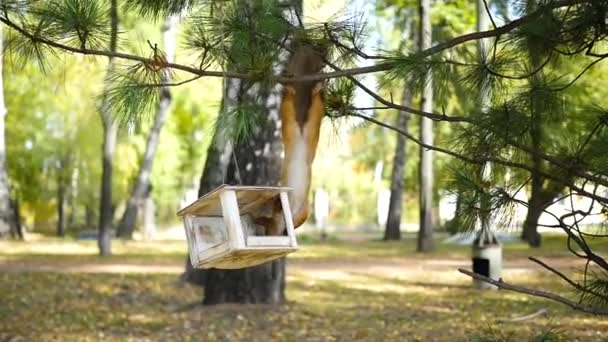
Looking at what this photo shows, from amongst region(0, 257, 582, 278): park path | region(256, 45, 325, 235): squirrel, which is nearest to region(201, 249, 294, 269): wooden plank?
region(256, 45, 325, 235): squirrel

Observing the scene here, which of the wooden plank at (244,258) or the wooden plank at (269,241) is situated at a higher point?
the wooden plank at (269,241)

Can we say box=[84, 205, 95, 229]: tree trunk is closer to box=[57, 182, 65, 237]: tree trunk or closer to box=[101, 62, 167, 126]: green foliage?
box=[57, 182, 65, 237]: tree trunk

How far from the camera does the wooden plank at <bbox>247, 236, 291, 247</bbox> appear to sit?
3.26 m

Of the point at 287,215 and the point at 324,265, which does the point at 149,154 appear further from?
the point at 287,215

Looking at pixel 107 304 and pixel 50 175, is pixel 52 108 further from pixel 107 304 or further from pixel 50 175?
pixel 107 304

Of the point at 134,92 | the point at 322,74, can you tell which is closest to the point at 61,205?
the point at 134,92

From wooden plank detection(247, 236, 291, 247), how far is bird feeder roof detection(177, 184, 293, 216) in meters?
0.19

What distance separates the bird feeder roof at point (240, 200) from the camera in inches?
130

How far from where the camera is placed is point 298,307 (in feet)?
32.4

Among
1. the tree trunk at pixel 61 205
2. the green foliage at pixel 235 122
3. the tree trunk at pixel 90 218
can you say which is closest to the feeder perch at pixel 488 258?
the green foliage at pixel 235 122

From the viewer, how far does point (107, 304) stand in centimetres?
1029

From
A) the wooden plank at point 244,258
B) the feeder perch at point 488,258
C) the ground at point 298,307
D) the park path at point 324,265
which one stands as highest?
the wooden plank at point 244,258

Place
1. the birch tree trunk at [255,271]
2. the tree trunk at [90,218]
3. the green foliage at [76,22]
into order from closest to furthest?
1. the green foliage at [76,22]
2. the birch tree trunk at [255,271]
3. the tree trunk at [90,218]

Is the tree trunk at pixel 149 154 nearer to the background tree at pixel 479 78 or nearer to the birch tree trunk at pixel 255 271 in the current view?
the birch tree trunk at pixel 255 271
